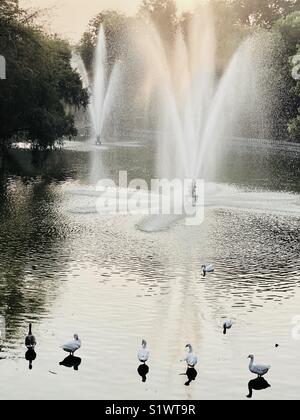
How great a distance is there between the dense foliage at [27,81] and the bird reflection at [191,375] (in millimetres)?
44298

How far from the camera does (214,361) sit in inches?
862

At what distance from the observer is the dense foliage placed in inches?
2419

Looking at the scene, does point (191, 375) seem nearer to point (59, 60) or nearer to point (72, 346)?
point (72, 346)

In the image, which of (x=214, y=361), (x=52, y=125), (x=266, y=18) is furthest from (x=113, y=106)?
(x=214, y=361)

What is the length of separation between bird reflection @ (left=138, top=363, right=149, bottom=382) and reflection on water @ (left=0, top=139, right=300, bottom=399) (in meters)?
0.03

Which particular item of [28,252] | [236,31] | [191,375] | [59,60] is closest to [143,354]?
[191,375]

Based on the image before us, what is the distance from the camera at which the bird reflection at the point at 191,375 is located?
20.4 m

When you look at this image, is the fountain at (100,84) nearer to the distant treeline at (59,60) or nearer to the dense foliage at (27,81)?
the distant treeline at (59,60)

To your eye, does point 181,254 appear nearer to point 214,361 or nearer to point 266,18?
point 214,361

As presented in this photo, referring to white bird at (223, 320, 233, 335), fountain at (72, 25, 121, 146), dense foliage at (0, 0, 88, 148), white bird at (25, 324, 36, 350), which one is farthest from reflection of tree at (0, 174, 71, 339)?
fountain at (72, 25, 121, 146)

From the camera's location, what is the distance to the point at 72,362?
21609 mm

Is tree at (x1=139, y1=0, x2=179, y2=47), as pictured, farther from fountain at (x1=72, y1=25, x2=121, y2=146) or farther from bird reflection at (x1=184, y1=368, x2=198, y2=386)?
bird reflection at (x1=184, y1=368, x2=198, y2=386)

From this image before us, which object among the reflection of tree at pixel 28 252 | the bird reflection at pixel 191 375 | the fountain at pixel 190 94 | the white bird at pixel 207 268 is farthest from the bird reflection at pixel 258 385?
the fountain at pixel 190 94
